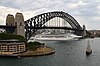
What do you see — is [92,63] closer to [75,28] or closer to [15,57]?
[15,57]

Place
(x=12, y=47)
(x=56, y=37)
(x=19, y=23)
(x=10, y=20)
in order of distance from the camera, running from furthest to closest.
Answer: (x=56, y=37) < (x=10, y=20) < (x=19, y=23) < (x=12, y=47)

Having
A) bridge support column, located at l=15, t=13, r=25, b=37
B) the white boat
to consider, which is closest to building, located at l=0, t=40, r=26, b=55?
bridge support column, located at l=15, t=13, r=25, b=37

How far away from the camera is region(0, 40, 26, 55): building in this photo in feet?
172

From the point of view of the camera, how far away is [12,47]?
52.9 m

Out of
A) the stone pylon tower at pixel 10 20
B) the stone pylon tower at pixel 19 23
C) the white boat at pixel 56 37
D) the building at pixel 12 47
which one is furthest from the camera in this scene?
the white boat at pixel 56 37

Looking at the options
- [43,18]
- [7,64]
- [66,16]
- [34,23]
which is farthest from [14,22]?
[66,16]

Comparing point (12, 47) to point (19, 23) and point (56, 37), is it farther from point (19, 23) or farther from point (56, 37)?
A: point (56, 37)

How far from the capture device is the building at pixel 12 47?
5244cm

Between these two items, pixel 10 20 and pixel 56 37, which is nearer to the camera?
pixel 10 20

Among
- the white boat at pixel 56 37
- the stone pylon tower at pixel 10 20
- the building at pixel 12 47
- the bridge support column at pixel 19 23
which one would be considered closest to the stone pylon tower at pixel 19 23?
the bridge support column at pixel 19 23

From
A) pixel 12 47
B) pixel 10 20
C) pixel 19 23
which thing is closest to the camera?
pixel 12 47

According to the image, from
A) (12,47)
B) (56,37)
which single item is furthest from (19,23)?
(56,37)

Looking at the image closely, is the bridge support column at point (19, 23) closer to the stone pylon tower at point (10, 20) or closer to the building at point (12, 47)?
the stone pylon tower at point (10, 20)

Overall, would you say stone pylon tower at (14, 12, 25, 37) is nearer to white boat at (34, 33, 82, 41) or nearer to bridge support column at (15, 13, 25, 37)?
bridge support column at (15, 13, 25, 37)
